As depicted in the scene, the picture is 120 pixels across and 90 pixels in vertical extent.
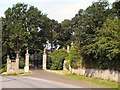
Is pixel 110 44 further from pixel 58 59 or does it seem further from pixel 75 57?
pixel 58 59

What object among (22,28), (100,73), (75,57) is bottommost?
(100,73)

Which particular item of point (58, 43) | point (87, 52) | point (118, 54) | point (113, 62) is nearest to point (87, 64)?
point (87, 52)

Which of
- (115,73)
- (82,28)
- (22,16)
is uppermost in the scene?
A: (22,16)

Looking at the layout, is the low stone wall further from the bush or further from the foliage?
the bush

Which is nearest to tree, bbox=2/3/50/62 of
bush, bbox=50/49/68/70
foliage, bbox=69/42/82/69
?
bush, bbox=50/49/68/70

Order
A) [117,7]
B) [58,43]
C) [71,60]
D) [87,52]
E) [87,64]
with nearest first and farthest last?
1. [117,7]
2. [87,52]
3. [87,64]
4. [71,60]
5. [58,43]

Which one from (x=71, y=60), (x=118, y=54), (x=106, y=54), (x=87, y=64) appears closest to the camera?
(x=118, y=54)

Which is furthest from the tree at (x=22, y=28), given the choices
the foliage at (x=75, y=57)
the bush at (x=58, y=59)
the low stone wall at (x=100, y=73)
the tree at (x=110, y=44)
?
the tree at (x=110, y=44)

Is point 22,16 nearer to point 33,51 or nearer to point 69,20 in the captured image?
point 33,51

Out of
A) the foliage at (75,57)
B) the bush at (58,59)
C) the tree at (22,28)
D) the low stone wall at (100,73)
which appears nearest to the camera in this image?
the low stone wall at (100,73)

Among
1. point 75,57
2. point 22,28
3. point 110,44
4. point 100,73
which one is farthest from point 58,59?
point 110,44

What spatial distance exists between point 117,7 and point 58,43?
171 feet

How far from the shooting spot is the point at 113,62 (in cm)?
3319

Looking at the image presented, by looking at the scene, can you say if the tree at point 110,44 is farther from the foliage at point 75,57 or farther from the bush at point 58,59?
the bush at point 58,59
